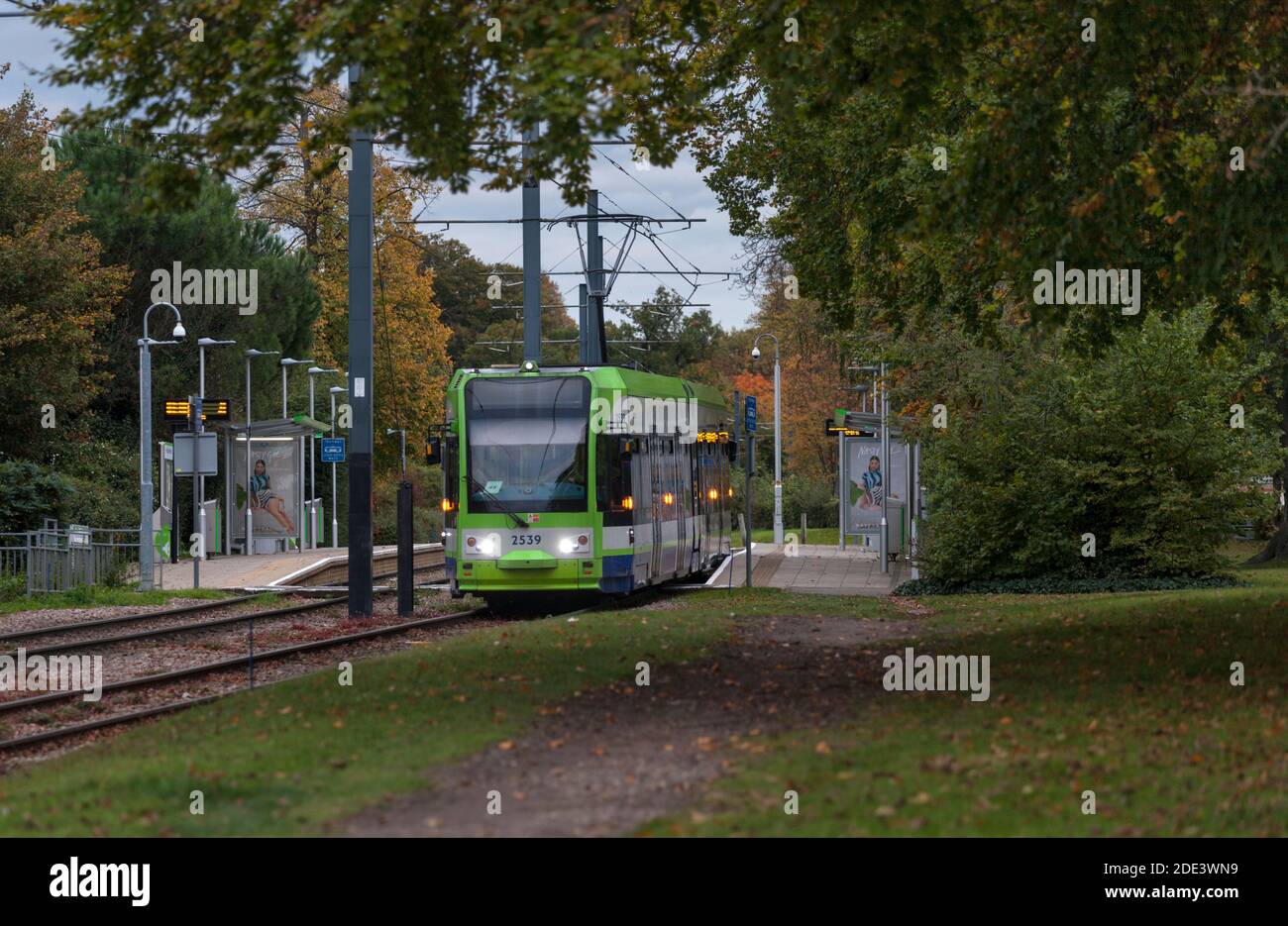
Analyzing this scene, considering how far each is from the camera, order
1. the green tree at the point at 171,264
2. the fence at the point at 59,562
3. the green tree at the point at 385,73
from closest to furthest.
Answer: the green tree at the point at 385,73 < the fence at the point at 59,562 < the green tree at the point at 171,264

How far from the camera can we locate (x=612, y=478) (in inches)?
934

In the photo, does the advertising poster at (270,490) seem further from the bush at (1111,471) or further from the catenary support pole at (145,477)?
the bush at (1111,471)

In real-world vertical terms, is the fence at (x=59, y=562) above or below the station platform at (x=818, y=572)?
above

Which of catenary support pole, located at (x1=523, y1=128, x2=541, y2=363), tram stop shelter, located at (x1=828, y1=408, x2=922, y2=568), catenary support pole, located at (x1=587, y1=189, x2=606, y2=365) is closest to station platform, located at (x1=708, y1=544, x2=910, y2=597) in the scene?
tram stop shelter, located at (x1=828, y1=408, x2=922, y2=568)

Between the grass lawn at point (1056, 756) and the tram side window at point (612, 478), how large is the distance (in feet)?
27.7

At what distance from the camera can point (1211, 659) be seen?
46.2 feet

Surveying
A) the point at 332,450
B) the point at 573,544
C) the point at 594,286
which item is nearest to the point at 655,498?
the point at 573,544

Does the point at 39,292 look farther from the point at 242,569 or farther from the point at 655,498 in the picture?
the point at 655,498

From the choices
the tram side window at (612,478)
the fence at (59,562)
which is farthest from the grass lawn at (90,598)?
the tram side window at (612,478)

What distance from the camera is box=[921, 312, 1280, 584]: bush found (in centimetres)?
2736

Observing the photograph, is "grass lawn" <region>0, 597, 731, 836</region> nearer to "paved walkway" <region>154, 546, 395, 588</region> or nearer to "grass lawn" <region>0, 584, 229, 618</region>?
"grass lawn" <region>0, 584, 229, 618</region>

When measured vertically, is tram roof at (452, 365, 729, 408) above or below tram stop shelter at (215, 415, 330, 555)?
above

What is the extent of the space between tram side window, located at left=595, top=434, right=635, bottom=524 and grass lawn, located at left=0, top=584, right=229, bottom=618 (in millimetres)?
8300

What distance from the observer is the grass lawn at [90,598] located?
87.0 feet
